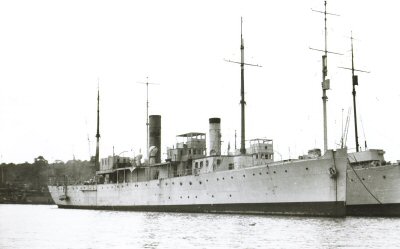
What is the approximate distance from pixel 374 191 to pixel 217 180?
1003 centimetres

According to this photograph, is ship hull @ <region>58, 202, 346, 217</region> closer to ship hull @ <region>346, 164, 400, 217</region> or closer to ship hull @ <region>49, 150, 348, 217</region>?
ship hull @ <region>49, 150, 348, 217</region>

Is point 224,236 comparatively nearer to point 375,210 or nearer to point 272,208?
point 272,208

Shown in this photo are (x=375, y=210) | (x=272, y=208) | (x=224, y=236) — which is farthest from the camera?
(x=375, y=210)

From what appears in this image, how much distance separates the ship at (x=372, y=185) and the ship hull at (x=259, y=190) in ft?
16.7

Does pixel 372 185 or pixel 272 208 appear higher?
pixel 372 185

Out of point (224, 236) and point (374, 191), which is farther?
point (374, 191)

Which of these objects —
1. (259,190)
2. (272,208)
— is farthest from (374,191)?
(259,190)

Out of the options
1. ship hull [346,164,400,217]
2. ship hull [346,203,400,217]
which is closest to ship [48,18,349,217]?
ship hull [346,164,400,217]

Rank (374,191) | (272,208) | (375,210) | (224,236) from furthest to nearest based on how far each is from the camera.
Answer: (375,210)
(374,191)
(272,208)
(224,236)

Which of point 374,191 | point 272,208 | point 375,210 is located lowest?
point 375,210

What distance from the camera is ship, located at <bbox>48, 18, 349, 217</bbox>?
2969 cm

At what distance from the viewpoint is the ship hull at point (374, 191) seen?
33.8 metres

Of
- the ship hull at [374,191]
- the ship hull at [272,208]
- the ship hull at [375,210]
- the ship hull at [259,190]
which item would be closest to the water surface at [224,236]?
the ship hull at [272,208]

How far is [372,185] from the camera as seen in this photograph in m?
34.9
